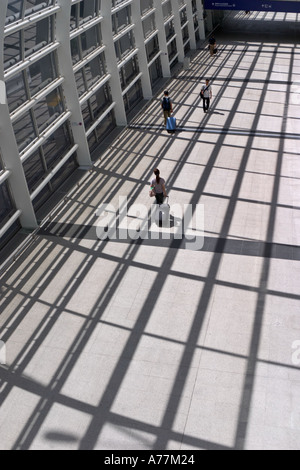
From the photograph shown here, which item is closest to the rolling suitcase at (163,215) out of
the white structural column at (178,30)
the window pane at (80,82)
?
the window pane at (80,82)

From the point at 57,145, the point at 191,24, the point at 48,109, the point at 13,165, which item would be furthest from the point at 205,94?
the point at 191,24

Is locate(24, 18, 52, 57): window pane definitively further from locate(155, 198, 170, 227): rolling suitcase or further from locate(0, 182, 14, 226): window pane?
locate(155, 198, 170, 227): rolling suitcase

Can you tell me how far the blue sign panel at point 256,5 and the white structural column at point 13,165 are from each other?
2421cm

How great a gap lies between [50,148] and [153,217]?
166 inches

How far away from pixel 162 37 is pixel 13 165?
14.7 m

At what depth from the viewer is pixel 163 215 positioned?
47.8 ft

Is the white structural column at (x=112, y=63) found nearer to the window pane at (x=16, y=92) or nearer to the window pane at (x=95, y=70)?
the window pane at (x=95, y=70)

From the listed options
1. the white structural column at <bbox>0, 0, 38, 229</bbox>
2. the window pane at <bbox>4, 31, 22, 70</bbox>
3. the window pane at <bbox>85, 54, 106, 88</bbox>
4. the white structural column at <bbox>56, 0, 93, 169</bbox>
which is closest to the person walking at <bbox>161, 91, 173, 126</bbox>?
the window pane at <bbox>85, 54, 106, 88</bbox>

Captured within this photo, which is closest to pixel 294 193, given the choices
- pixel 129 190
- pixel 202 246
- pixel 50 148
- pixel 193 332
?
pixel 202 246

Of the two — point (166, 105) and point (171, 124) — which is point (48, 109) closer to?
point (171, 124)

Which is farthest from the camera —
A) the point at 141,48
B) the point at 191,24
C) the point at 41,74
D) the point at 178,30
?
the point at 191,24

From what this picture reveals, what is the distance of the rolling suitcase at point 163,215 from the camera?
14.4 m
